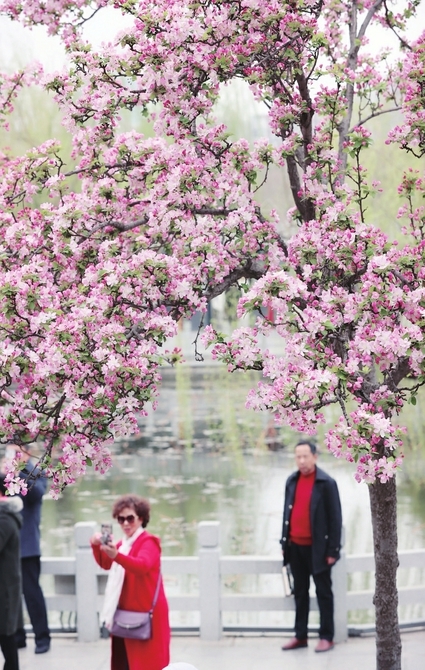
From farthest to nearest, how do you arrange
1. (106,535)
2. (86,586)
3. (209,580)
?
(86,586), (209,580), (106,535)

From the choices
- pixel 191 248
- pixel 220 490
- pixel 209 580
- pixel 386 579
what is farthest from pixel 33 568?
pixel 220 490

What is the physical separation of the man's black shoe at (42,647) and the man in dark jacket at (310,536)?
1760 mm

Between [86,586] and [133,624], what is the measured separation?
185 centimetres

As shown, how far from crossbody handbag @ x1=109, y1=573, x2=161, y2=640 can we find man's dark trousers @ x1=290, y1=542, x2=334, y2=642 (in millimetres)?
1663

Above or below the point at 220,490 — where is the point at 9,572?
below

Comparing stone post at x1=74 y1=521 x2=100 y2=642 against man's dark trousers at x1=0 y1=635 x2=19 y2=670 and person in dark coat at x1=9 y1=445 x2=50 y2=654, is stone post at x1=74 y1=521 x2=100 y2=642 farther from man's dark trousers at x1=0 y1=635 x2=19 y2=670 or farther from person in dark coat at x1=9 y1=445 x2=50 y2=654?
man's dark trousers at x1=0 y1=635 x2=19 y2=670

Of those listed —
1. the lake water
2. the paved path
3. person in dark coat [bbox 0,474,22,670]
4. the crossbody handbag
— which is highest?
the lake water

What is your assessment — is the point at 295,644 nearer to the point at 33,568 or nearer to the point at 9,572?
the point at 33,568

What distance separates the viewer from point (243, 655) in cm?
736

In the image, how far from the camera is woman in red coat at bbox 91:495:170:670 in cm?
598

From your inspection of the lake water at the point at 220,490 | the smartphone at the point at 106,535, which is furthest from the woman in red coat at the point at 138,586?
the lake water at the point at 220,490

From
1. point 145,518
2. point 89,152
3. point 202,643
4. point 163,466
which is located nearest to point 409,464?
point 163,466

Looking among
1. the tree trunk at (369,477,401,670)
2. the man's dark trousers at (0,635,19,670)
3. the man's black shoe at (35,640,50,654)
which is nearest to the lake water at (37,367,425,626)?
the man's black shoe at (35,640,50,654)

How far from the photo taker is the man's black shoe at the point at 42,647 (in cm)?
752
